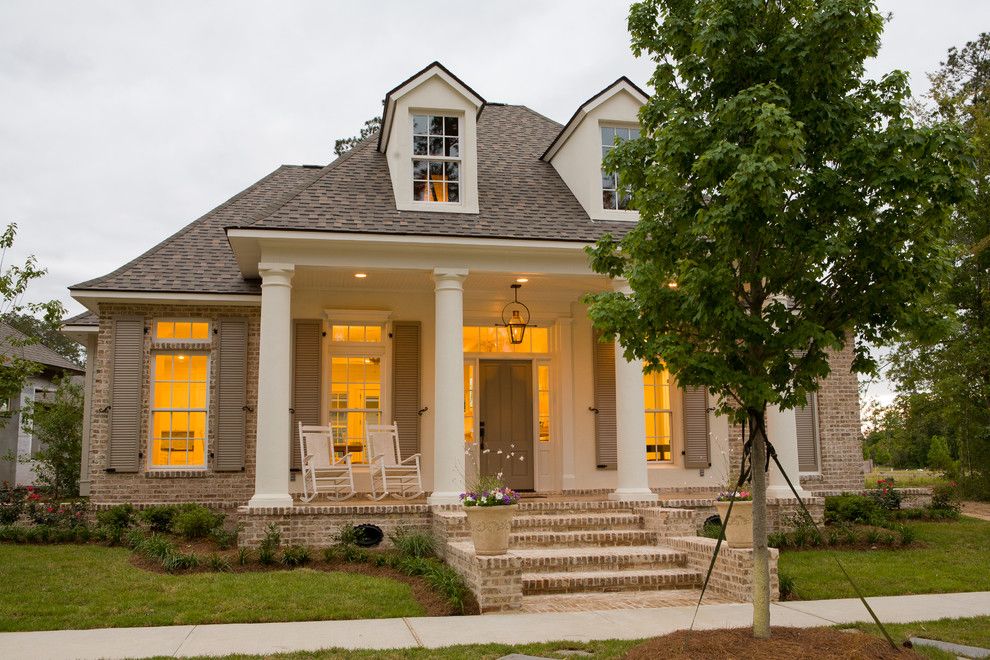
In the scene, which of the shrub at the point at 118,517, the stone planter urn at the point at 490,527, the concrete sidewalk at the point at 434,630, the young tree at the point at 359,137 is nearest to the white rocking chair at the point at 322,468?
the shrub at the point at 118,517

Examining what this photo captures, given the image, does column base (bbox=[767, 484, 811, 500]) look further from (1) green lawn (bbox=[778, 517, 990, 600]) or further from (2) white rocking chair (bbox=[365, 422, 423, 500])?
(2) white rocking chair (bbox=[365, 422, 423, 500])

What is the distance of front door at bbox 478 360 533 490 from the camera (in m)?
13.0

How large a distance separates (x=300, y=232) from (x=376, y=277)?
1.95 meters

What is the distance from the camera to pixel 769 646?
209 inches

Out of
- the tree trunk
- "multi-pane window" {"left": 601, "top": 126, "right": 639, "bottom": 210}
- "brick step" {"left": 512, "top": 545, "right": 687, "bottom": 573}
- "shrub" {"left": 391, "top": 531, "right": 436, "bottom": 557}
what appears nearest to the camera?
the tree trunk

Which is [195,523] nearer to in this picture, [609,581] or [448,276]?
[448,276]

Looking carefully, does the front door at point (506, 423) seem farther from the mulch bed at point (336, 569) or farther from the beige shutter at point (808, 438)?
the beige shutter at point (808, 438)

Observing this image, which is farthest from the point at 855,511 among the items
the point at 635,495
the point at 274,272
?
the point at 274,272

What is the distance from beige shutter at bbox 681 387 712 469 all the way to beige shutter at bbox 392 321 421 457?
4.44 metres

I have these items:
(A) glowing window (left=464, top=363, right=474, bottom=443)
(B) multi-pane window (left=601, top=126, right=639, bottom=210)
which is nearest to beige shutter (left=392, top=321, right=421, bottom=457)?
(A) glowing window (left=464, top=363, right=474, bottom=443)

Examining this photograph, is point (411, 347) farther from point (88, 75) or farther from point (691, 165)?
point (88, 75)

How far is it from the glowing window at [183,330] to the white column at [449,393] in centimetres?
401

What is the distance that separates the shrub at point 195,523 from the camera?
1047 cm

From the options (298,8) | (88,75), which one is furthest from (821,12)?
(88,75)
